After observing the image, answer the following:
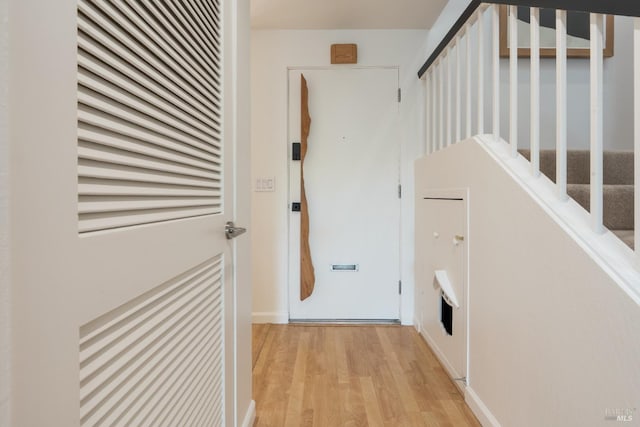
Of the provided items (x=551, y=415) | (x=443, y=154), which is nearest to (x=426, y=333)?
(x=443, y=154)

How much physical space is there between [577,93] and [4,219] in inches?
139

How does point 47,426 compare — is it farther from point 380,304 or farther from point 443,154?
point 380,304

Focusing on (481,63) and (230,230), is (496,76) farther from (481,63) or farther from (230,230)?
(230,230)

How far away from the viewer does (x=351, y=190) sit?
2898mm

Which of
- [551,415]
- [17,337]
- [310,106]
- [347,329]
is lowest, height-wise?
[347,329]

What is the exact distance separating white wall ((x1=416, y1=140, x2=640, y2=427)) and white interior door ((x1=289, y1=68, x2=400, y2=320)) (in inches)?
42.7

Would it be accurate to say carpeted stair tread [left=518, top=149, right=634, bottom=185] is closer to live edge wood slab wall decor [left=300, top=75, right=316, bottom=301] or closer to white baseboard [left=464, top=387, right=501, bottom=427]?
white baseboard [left=464, top=387, right=501, bottom=427]

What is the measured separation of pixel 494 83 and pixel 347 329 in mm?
2002

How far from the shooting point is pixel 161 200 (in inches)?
30.6

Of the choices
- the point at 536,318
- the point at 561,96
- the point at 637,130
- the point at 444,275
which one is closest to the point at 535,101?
the point at 561,96

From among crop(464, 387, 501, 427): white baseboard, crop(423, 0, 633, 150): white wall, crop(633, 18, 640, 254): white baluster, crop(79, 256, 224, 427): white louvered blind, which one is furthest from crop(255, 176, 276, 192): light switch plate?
crop(633, 18, 640, 254): white baluster

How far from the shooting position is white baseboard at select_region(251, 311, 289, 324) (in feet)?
9.58

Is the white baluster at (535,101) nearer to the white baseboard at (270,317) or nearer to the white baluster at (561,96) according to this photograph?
the white baluster at (561,96)

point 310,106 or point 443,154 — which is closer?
point 443,154
